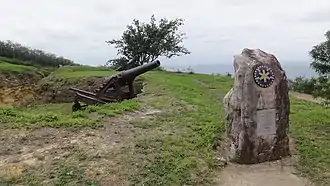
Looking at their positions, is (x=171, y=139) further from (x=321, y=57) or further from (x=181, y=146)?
(x=321, y=57)

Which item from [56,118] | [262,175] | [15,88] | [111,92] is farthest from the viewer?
[15,88]

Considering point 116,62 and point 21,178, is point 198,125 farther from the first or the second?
point 116,62

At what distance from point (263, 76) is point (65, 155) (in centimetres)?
304

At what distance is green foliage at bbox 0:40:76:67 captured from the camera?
22020mm

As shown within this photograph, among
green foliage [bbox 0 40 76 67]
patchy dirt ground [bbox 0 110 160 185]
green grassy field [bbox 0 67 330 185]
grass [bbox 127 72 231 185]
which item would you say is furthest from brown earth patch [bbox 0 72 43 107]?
patchy dirt ground [bbox 0 110 160 185]

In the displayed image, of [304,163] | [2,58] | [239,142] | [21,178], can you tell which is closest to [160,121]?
[239,142]

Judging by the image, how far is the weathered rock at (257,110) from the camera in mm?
6781

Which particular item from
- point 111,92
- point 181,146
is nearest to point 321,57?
point 111,92

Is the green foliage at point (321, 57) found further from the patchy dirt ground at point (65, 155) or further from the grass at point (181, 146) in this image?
the patchy dirt ground at point (65, 155)

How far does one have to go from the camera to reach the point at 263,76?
22.4 feet

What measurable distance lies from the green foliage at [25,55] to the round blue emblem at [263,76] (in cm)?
1629

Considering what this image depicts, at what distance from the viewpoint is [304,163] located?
267 inches

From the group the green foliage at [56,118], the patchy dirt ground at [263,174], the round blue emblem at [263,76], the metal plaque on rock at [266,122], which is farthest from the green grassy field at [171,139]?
the round blue emblem at [263,76]

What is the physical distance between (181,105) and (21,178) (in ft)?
18.5
